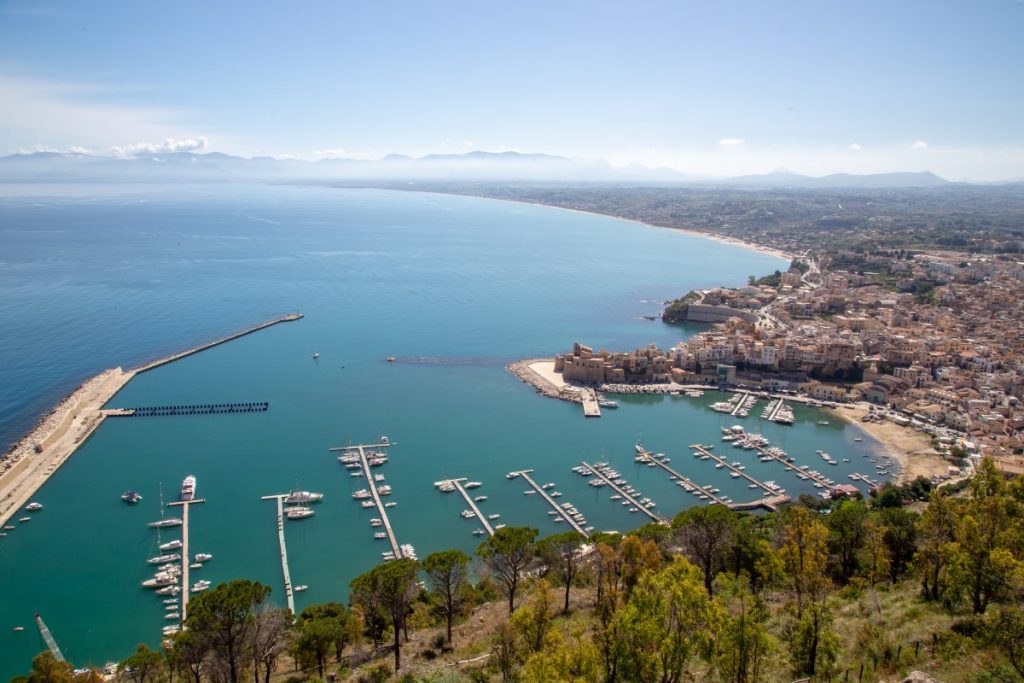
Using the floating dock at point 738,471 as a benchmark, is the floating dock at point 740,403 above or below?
above

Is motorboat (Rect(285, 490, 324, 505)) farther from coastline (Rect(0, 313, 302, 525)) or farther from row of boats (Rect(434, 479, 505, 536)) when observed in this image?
coastline (Rect(0, 313, 302, 525))

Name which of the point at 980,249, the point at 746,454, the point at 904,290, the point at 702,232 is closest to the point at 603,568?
the point at 746,454

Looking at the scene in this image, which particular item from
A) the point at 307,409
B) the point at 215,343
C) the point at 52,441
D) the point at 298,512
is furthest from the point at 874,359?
the point at 52,441

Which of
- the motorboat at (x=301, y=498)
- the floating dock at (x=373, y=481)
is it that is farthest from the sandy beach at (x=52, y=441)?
the floating dock at (x=373, y=481)

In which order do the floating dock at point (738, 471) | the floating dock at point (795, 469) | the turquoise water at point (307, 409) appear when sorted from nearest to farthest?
the turquoise water at point (307, 409), the floating dock at point (738, 471), the floating dock at point (795, 469)

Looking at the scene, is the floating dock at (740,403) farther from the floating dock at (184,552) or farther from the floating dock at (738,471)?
the floating dock at (184,552)

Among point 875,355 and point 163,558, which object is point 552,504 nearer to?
point 163,558

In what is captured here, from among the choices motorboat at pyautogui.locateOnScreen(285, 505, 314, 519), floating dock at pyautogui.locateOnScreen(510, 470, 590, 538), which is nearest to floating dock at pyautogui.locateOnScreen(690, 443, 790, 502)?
floating dock at pyautogui.locateOnScreen(510, 470, 590, 538)

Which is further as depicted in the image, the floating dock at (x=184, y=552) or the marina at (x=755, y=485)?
the marina at (x=755, y=485)

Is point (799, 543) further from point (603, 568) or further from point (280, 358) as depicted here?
point (280, 358)
